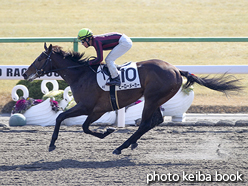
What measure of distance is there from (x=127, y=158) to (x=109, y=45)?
1713mm

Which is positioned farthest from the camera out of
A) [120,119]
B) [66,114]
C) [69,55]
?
[120,119]

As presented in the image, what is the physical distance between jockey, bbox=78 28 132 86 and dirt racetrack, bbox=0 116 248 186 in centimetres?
115

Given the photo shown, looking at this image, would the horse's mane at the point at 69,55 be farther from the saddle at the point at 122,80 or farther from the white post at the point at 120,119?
the white post at the point at 120,119

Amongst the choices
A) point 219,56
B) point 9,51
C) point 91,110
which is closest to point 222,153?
point 91,110

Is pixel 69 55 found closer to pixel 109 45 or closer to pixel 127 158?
pixel 109 45

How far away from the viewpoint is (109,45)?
18.2 ft

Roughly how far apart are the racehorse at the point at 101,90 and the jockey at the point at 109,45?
0.26 m

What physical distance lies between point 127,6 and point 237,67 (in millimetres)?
17112

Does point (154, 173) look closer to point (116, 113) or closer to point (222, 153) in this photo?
point (222, 153)

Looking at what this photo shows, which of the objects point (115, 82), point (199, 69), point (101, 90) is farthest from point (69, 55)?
point (199, 69)

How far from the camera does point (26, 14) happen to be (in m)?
21.7

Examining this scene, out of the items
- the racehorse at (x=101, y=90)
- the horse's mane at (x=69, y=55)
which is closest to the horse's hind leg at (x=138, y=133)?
the racehorse at (x=101, y=90)

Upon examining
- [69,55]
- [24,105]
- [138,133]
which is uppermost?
[69,55]

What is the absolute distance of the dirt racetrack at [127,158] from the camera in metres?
4.14
